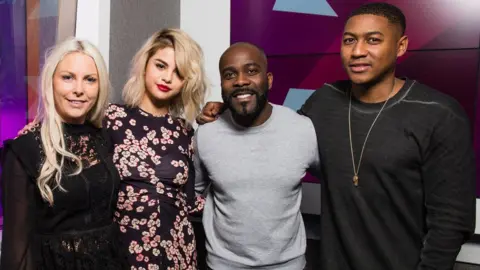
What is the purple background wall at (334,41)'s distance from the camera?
1809mm

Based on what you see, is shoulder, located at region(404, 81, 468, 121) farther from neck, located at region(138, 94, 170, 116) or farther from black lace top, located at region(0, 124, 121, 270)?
black lace top, located at region(0, 124, 121, 270)

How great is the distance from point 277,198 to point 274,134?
218mm

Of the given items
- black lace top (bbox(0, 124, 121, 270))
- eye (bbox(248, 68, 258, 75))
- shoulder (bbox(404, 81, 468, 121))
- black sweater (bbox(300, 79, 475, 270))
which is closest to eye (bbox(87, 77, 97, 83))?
black lace top (bbox(0, 124, 121, 270))

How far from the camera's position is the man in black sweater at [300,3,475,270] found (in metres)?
1.27

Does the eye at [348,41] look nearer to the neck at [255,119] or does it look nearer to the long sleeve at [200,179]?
the neck at [255,119]

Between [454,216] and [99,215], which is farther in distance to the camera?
[99,215]

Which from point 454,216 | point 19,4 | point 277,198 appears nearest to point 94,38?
point 19,4

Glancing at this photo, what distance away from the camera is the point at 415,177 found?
1.33 metres

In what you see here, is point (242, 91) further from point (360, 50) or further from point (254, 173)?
point (360, 50)

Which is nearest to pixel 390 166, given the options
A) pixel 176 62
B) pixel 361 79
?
pixel 361 79

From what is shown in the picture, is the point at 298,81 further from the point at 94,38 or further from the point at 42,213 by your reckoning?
the point at 42,213

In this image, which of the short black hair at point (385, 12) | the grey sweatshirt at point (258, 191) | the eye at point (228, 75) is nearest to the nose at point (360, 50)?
the short black hair at point (385, 12)

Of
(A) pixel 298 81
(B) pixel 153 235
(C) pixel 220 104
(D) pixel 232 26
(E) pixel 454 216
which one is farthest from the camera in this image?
(D) pixel 232 26

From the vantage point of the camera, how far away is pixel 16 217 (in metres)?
1.23
